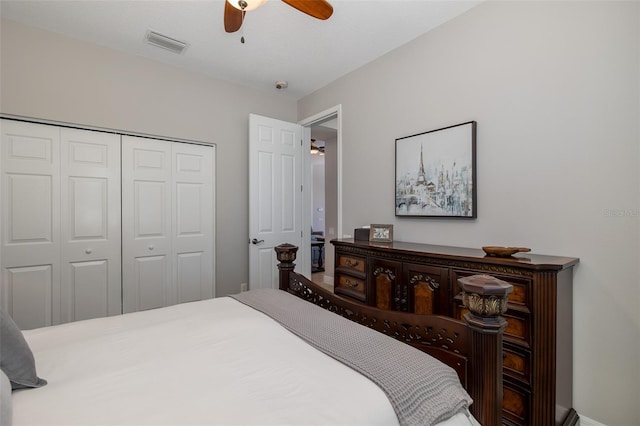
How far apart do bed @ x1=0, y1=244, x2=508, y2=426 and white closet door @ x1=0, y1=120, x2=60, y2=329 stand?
1578 mm

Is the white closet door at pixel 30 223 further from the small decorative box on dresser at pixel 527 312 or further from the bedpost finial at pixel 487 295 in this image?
the bedpost finial at pixel 487 295

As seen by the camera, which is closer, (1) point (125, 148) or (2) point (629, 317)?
(2) point (629, 317)

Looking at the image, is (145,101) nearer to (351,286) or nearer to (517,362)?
(351,286)

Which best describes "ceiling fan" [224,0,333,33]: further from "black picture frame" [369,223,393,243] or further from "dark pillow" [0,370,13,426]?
"dark pillow" [0,370,13,426]

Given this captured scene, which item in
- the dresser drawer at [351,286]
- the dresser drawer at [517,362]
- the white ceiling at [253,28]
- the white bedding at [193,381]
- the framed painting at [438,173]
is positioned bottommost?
the dresser drawer at [517,362]

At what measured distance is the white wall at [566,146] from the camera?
1.55 metres

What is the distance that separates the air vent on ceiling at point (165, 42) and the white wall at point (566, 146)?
216 cm

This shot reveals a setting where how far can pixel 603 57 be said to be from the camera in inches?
64.0

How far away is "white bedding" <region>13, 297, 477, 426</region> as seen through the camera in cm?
78

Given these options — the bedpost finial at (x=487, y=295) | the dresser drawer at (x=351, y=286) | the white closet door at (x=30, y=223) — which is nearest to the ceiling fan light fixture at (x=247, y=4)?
the bedpost finial at (x=487, y=295)

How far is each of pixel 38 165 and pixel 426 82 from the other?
10.9ft

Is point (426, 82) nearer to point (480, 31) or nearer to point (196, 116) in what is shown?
point (480, 31)

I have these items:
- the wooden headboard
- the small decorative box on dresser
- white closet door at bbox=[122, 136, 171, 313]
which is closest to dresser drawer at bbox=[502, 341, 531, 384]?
the small decorative box on dresser

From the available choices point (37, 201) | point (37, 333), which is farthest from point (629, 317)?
point (37, 201)
